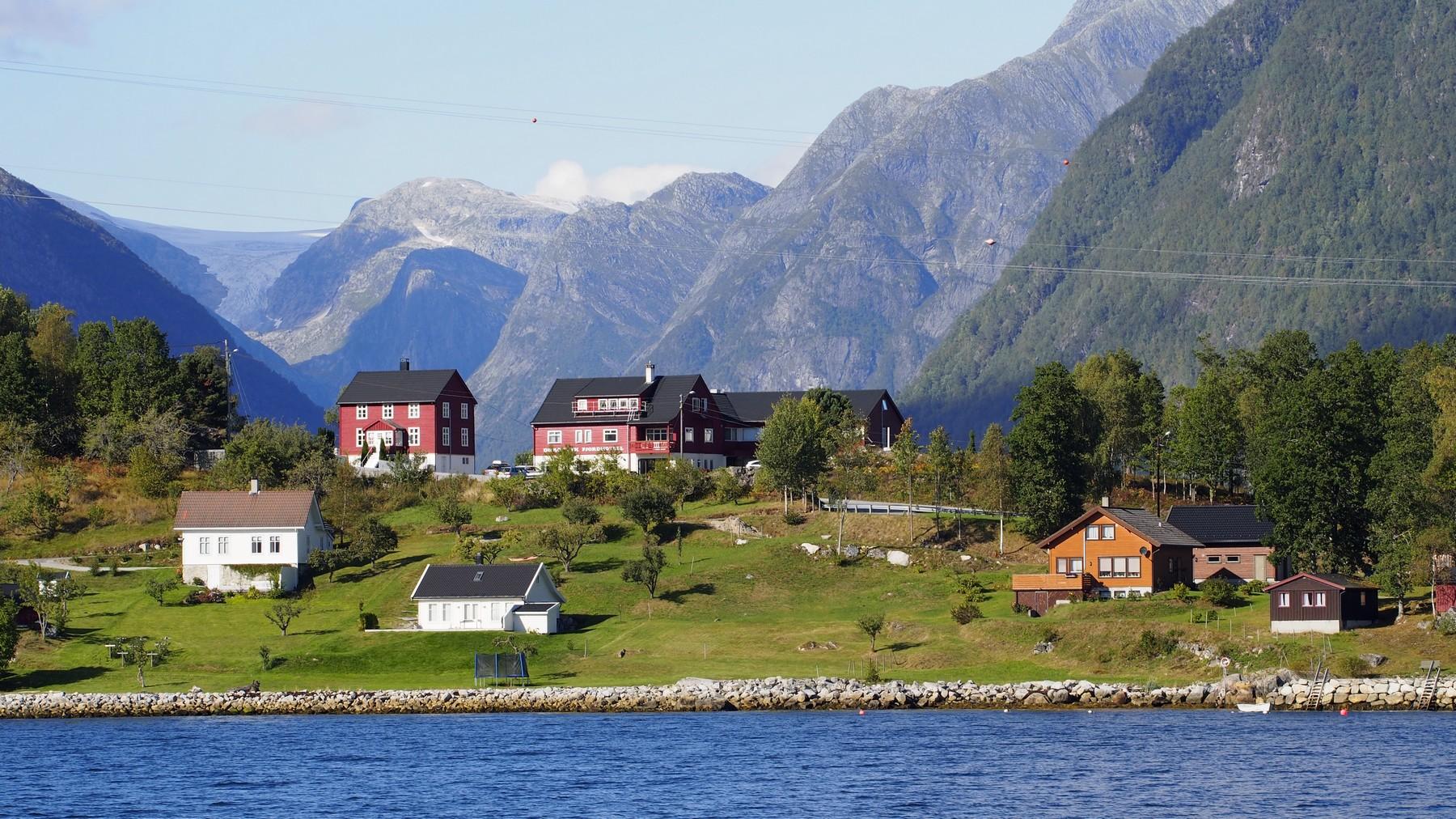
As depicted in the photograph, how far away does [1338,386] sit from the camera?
93562mm

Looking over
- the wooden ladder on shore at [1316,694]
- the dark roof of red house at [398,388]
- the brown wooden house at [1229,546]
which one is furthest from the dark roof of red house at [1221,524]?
the dark roof of red house at [398,388]

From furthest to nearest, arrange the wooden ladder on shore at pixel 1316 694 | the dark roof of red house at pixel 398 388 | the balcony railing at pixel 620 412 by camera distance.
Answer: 1. the balcony railing at pixel 620 412
2. the dark roof of red house at pixel 398 388
3. the wooden ladder on shore at pixel 1316 694

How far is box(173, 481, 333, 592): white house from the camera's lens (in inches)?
4154

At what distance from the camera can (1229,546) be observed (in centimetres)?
10325

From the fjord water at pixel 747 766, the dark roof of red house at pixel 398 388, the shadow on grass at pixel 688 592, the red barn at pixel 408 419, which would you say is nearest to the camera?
the fjord water at pixel 747 766

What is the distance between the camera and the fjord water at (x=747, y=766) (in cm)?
5619

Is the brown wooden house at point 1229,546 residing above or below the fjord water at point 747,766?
above

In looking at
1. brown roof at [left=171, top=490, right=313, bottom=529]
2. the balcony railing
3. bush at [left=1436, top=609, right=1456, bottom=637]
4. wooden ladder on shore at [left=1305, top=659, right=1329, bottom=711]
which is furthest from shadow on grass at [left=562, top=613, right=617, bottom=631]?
the balcony railing

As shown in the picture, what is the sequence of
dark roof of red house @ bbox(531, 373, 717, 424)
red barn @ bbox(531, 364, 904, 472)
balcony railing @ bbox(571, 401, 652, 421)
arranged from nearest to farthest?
red barn @ bbox(531, 364, 904, 472), dark roof of red house @ bbox(531, 373, 717, 424), balcony railing @ bbox(571, 401, 652, 421)

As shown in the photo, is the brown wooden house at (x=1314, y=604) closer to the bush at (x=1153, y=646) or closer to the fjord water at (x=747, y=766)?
the bush at (x=1153, y=646)

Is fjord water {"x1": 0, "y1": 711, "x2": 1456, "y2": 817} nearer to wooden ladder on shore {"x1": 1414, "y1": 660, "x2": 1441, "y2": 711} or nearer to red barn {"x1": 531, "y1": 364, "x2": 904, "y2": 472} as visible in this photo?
wooden ladder on shore {"x1": 1414, "y1": 660, "x2": 1441, "y2": 711}

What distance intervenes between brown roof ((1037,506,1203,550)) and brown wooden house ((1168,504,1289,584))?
8.85 ft

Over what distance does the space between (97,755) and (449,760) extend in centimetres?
1442

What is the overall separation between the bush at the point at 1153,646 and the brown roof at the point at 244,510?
164 ft
